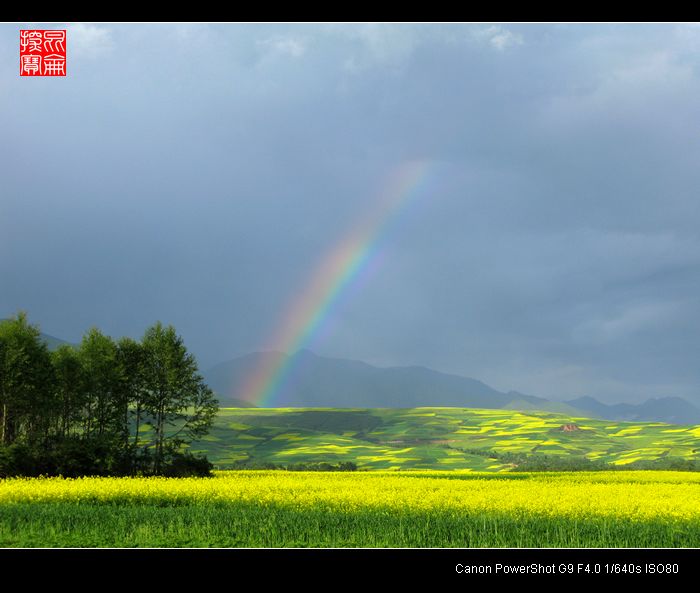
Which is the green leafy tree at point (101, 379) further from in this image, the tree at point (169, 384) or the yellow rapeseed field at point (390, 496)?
the yellow rapeseed field at point (390, 496)

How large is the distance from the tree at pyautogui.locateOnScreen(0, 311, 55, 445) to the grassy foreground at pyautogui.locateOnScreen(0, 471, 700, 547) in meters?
16.8

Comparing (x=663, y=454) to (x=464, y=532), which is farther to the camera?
(x=663, y=454)

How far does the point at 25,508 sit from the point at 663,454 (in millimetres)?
96410

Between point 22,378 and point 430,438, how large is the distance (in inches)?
3645

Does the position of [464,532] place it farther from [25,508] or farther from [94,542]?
[25,508]

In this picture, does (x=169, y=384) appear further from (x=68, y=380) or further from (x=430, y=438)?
(x=430, y=438)

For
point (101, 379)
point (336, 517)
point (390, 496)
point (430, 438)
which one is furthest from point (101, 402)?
point (430, 438)

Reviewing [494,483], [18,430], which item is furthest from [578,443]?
[18,430]

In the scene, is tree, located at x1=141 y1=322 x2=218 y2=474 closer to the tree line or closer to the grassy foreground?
the tree line

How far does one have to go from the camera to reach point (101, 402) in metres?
63.4

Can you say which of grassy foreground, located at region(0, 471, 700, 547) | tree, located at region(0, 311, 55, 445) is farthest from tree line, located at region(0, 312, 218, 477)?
grassy foreground, located at region(0, 471, 700, 547)

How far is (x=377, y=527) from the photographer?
26.6 metres

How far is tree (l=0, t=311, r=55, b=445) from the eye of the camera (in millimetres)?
55906

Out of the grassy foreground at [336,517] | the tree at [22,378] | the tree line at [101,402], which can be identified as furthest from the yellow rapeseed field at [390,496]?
the tree at [22,378]
